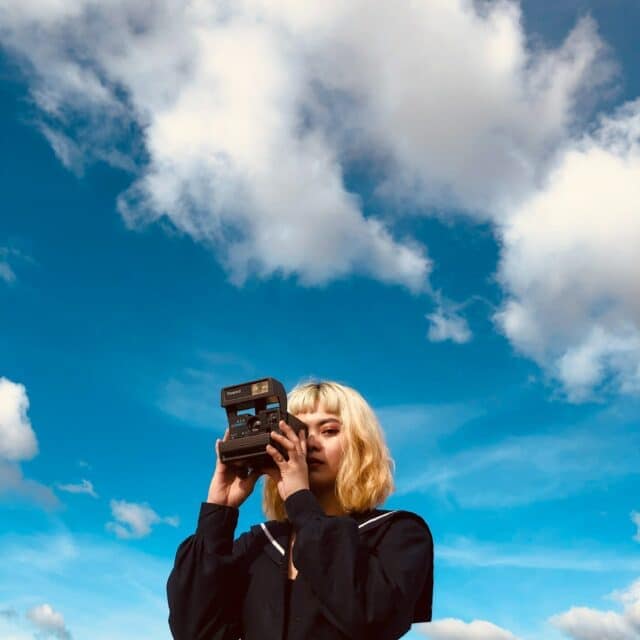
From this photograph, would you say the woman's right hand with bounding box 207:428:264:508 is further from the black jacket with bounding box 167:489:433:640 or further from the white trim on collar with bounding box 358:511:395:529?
the white trim on collar with bounding box 358:511:395:529

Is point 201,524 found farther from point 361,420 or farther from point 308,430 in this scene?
point 361,420

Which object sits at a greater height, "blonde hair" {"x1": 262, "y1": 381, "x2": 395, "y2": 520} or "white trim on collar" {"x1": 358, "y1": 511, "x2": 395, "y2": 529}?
"blonde hair" {"x1": 262, "y1": 381, "x2": 395, "y2": 520}

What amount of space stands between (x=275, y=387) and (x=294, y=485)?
0.71 meters

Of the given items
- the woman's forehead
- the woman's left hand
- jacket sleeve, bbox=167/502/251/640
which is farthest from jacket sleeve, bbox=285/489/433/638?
the woman's forehead

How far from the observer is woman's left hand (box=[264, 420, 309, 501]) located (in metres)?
4.26

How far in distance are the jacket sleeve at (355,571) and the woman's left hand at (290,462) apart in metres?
0.12

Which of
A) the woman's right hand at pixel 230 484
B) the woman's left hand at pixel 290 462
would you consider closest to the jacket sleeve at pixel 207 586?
the woman's right hand at pixel 230 484

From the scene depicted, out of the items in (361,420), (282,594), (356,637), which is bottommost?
(356,637)

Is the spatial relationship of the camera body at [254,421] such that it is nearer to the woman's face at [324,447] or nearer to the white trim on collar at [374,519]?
the woman's face at [324,447]

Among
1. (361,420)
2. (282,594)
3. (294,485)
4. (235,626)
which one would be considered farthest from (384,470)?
(235,626)

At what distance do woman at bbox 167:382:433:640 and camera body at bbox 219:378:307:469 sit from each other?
0.09m

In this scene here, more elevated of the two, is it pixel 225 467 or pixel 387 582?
pixel 225 467

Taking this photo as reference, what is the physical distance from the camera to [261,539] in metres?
4.64

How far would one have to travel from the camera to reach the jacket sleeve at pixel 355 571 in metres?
3.70
